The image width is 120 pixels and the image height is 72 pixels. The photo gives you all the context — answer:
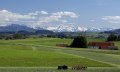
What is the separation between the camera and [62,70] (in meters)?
53.6

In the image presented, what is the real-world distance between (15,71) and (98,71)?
12.7 meters

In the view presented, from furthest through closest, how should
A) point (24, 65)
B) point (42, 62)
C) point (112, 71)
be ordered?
point (42, 62)
point (24, 65)
point (112, 71)

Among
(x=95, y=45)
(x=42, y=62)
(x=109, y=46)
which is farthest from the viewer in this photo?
(x=95, y=45)

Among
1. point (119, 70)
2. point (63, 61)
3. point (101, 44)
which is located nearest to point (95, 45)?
point (101, 44)

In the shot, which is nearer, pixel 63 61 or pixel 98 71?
pixel 98 71

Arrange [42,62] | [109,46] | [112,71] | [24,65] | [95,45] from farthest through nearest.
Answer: [95,45] < [109,46] < [42,62] < [24,65] < [112,71]

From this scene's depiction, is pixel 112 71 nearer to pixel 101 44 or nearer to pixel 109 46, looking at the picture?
pixel 109 46

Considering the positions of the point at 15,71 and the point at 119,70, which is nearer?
the point at 15,71

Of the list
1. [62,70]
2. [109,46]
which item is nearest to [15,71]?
[62,70]

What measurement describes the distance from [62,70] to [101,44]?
123 metres

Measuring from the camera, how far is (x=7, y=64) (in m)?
63.1

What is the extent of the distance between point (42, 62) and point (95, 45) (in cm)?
10820

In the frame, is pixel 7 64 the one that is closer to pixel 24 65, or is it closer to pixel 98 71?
pixel 24 65

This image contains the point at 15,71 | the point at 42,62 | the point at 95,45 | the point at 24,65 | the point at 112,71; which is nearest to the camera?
the point at 15,71
